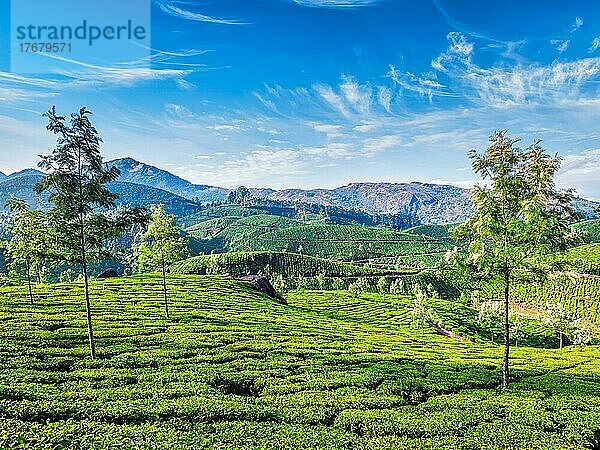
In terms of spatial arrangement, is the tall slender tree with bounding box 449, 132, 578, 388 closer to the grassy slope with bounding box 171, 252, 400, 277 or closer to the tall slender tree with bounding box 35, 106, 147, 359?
the tall slender tree with bounding box 35, 106, 147, 359

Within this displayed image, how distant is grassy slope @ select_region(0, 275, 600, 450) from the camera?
15766 mm

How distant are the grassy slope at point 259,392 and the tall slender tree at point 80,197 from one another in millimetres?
5416

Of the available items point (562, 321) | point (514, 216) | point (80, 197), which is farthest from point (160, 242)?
point (562, 321)

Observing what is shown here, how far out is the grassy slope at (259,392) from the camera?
1577cm

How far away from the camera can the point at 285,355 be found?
28.5 m

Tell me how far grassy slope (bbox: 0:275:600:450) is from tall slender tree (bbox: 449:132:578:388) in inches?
274

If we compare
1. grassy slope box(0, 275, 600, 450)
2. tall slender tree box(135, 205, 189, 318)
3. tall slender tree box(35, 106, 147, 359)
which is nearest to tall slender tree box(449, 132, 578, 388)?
grassy slope box(0, 275, 600, 450)

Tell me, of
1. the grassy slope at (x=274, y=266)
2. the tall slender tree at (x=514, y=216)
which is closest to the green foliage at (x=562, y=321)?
the tall slender tree at (x=514, y=216)

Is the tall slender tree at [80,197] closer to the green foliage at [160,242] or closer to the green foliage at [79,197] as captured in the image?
the green foliage at [79,197]

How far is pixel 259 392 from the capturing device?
69.1 ft

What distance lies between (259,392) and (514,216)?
1664 cm

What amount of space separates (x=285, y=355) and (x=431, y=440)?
14.1 m

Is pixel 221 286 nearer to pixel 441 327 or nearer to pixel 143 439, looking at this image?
Answer: pixel 441 327

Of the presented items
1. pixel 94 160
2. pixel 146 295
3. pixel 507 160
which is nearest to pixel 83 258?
pixel 94 160
